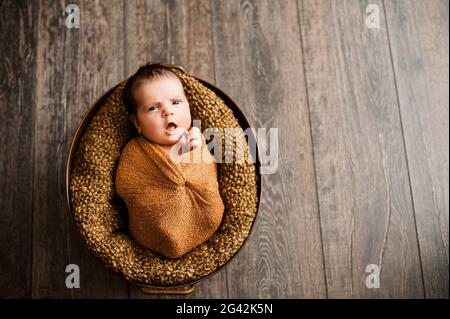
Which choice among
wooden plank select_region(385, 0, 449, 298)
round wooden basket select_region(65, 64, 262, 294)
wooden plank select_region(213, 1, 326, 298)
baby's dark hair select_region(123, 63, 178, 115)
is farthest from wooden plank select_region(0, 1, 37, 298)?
wooden plank select_region(385, 0, 449, 298)

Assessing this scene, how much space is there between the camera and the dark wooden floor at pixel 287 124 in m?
1.23

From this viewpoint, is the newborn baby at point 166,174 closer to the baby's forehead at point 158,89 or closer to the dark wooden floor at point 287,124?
the baby's forehead at point 158,89

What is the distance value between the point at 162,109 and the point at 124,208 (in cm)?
28

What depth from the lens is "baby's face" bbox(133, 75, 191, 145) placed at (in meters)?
1.04

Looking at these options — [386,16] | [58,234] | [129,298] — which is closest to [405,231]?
[386,16]

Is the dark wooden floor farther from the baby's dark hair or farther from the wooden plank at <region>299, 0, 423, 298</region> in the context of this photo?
the baby's dark hair

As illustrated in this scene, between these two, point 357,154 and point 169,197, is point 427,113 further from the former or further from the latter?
point 169,197

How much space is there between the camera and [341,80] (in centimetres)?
137

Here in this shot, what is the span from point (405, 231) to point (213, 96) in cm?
Result: 69

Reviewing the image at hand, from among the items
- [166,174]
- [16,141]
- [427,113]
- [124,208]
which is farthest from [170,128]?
[427,113]

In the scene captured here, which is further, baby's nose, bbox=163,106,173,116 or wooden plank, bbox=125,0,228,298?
wooden plank, bbox=125,0,228,298

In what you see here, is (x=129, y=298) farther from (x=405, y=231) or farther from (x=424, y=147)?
(x=424, y=147)

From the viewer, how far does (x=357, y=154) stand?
1.33m

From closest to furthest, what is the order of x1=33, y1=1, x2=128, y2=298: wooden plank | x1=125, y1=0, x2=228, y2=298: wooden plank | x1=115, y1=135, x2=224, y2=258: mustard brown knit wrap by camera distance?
x1=115, y1=135, x2=224, y2=258: mustard brown knit wrap, x1=33, y1=1, x2=128, y2=298: wooden plank, x1=125, y1=0, x2=228, y2=298: wooden plank
